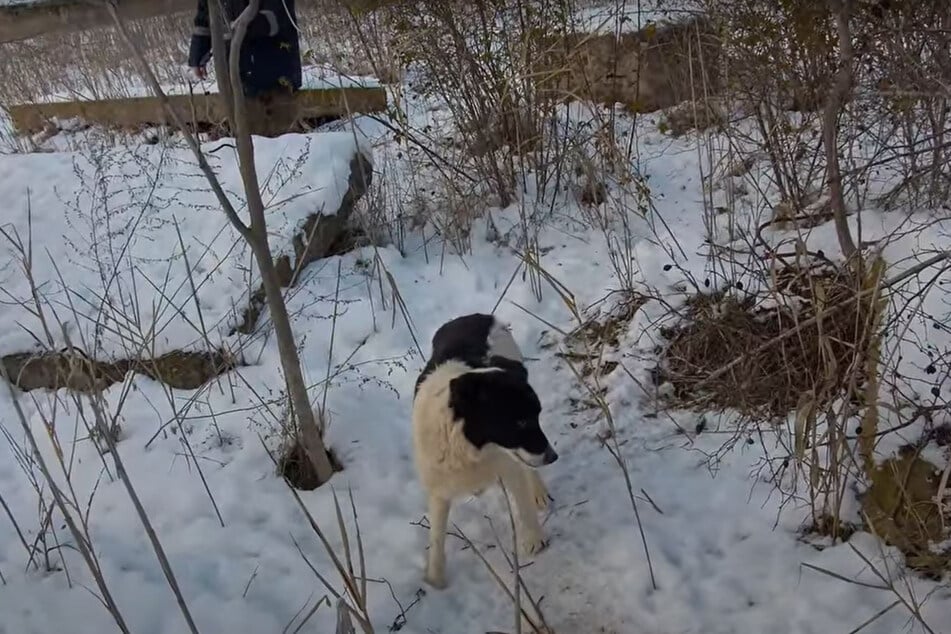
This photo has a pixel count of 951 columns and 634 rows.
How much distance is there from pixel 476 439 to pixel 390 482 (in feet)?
2.31

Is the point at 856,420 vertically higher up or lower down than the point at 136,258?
lower down

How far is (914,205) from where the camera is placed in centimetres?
331

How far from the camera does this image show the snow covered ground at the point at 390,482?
2383 mm

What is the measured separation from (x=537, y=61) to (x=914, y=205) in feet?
7.18

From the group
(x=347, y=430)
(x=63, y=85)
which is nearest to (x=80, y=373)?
(x=347, y=430)

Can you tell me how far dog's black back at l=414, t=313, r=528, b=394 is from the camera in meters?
2.77

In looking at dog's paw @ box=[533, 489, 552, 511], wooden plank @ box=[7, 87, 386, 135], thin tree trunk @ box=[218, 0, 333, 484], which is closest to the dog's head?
dog's paw @ box=[533, 489, 552, 511]

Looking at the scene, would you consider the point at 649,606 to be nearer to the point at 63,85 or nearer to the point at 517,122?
the point at 517,122

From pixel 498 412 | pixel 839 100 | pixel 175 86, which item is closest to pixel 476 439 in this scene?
pixel 498 412

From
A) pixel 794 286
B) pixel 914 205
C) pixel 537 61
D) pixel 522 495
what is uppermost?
pixel 537 61

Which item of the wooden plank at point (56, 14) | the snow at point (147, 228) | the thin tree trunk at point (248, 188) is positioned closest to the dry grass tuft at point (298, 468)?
the thin tree trunk at point (248, 188)

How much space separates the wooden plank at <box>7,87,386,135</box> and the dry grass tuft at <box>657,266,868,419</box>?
307cm

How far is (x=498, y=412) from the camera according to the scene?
97.0 inches

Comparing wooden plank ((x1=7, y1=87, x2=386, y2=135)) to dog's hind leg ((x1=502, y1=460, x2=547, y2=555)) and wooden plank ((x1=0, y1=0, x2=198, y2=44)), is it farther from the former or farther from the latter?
dog's hind leg ((x1=502, y1=460, x2=547, y2=555))
